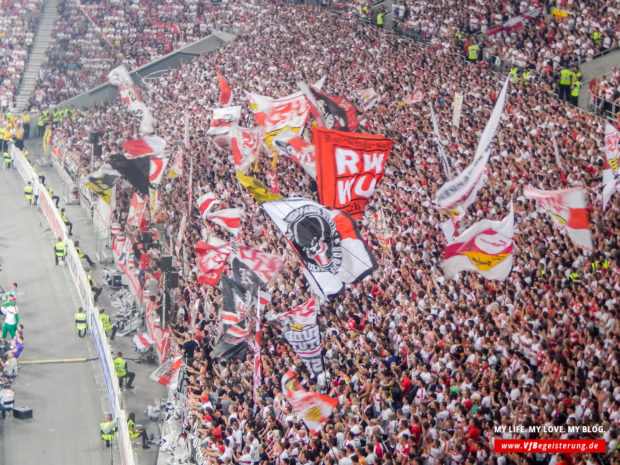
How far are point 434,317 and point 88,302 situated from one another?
1251 centimetres

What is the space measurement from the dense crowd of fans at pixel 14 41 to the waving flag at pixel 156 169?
25.2 meters

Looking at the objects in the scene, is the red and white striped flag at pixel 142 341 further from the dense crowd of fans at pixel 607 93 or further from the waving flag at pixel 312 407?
the dense crowd of fans at pixel 607 93

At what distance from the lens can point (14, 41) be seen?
2350 inches

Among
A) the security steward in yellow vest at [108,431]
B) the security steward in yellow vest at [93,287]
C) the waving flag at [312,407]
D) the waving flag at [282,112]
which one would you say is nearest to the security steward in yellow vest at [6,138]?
the security steward in yellow vest at [93,287]

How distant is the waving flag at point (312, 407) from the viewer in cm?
1852

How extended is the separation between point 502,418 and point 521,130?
12685 mm

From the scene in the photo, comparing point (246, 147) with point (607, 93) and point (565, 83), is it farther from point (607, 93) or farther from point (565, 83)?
point (607, 93)

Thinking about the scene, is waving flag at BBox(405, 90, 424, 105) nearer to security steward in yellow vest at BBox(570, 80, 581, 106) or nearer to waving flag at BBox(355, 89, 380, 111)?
waving flag at BBox(355, 89, 380, 111)

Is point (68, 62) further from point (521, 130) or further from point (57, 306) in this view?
point (521, 130)

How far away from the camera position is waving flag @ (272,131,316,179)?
2664 centimetres

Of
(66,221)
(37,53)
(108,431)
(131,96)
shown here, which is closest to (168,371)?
(108,431)

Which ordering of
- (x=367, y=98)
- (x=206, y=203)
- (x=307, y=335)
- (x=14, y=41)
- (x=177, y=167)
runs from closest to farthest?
(x=307, y=335), (x=206, y=203), (x=367, y=98), (x=177, y=167), (x=14, y=41)

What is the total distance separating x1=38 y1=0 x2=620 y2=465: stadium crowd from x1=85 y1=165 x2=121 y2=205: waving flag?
78.7 inches

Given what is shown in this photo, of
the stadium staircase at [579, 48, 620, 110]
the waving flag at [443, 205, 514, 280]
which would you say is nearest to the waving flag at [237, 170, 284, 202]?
the waving flag at [443, 205, 514, 280]
